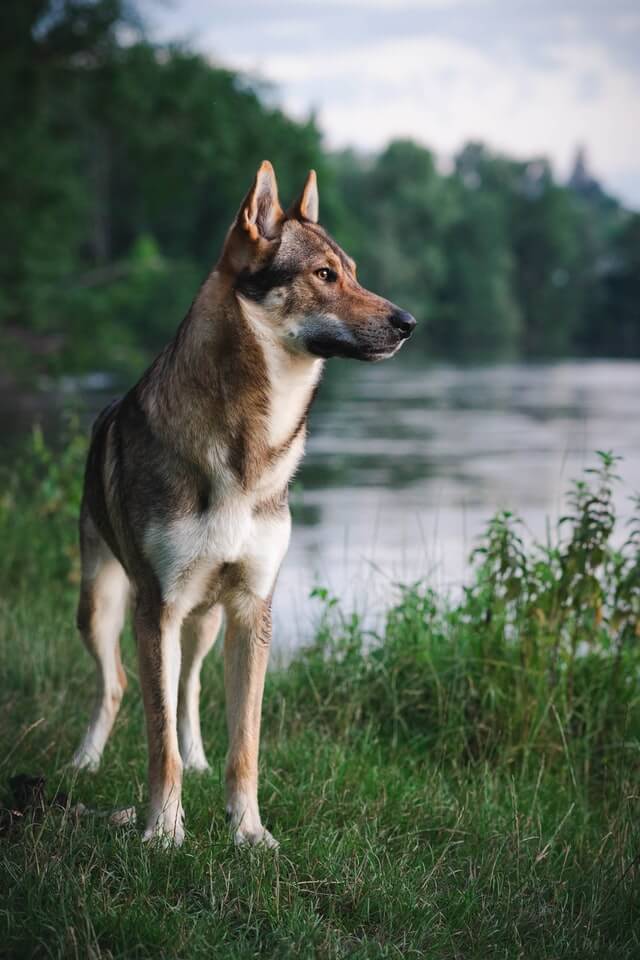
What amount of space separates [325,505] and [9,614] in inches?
269

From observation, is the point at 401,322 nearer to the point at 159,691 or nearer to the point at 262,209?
the point at 262,209

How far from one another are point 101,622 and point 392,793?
4.70 feet

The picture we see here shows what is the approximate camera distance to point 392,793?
4398mm

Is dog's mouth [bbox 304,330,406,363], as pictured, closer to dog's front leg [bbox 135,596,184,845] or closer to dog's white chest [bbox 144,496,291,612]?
dog's white chest [bbox 144,496,291,612]

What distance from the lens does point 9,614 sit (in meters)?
6.52

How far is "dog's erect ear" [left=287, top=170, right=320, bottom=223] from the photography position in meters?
4.08

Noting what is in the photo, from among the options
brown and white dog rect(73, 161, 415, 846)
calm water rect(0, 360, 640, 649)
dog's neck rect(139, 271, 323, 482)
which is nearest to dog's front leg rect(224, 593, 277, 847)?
brown and white dog rect(73, 161, 415, 846)

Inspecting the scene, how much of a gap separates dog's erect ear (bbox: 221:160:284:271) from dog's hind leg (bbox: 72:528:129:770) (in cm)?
145

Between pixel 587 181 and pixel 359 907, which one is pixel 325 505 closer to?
pixel 359 907

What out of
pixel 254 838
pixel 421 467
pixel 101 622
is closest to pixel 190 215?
pixel 421 467

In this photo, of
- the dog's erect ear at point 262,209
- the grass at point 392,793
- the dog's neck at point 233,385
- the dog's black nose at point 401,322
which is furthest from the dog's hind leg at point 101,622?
the dog's black nose at point 401,322

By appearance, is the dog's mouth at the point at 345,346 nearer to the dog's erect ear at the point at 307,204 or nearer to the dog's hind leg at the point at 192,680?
the dog's erect ear at the point at 307,204

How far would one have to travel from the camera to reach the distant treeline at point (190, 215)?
21.1 metres

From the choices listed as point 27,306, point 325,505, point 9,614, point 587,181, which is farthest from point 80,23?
point 587,181
